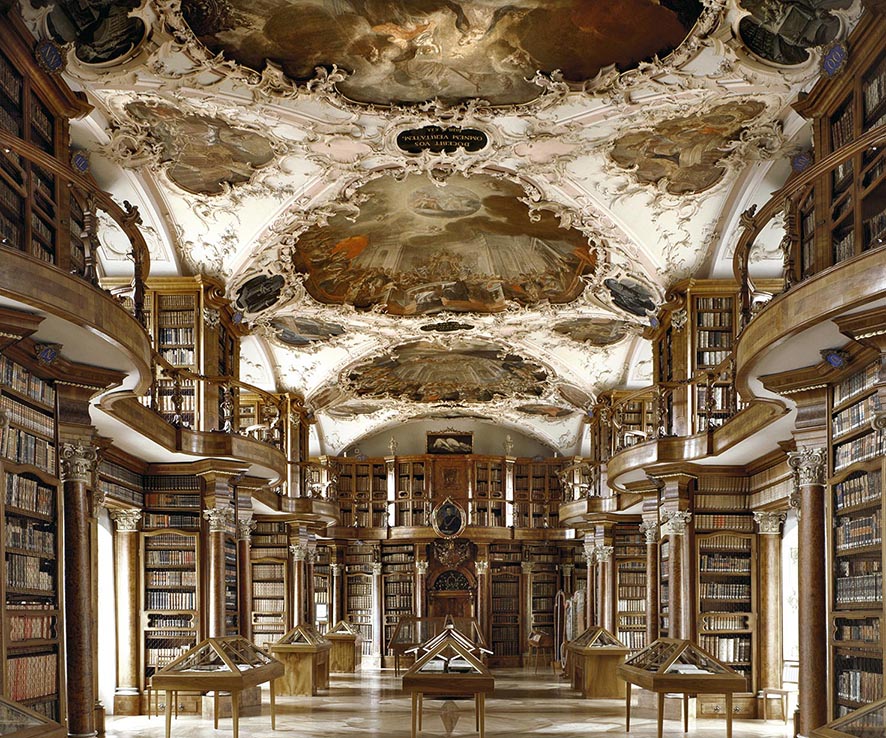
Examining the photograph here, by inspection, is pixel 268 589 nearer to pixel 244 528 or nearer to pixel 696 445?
pixel 244 528

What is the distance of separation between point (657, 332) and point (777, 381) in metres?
7.04

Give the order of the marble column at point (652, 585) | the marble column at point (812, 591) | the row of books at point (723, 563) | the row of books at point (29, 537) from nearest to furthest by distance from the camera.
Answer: the row of books at point (29, 537) < the marble column at point (812, 591) < the row of books at point (723, 563) < the marble column at point (652, 585)

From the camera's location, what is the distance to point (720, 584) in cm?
1570

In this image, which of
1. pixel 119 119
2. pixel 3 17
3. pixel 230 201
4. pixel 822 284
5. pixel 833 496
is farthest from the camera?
pixel 230 201

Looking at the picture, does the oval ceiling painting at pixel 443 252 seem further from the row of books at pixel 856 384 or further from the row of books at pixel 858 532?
the row of books at pixel 858 532

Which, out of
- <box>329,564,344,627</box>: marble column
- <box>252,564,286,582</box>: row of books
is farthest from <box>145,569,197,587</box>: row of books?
<box>329,564,344,627</box>: marble column

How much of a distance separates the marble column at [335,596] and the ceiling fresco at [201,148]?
17458mm

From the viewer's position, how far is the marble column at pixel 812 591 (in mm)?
9641

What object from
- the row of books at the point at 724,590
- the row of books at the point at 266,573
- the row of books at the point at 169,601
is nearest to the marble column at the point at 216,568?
the row of books at the point at 169,601

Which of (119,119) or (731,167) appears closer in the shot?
(119,119)

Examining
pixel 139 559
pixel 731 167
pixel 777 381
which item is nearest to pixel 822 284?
pixel 777 381

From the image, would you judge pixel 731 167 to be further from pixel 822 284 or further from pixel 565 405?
pixel 565 405

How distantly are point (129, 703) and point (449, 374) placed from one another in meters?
11.6

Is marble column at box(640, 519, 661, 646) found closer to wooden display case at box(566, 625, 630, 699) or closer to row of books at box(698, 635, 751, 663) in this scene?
wooden display case at box(566, 625, 630, 699)
